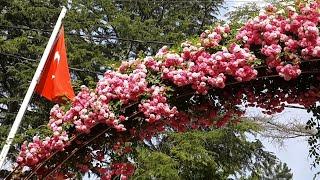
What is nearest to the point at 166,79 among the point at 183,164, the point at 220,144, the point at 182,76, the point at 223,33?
the point at 182,76

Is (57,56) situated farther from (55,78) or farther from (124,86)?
(124,86)

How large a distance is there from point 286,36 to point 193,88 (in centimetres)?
86

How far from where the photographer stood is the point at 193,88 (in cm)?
474

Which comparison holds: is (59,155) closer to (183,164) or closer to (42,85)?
(42,85)

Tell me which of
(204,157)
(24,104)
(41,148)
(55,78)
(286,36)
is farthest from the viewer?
(204,157)

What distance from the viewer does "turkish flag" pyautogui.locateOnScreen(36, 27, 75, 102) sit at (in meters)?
6.20

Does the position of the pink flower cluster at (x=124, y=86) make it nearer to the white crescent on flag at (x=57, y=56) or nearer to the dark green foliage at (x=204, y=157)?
the white crescent on flag at (x=57, y=56)

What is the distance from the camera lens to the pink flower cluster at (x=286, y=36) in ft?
14.7

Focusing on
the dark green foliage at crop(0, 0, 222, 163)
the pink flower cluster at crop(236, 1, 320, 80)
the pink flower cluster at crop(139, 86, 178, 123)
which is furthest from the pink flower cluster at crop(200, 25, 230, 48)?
the dark green foliage at crop(0, 0, 222, 163)

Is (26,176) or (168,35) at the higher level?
(26,176)

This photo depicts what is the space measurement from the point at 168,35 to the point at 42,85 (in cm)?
1131

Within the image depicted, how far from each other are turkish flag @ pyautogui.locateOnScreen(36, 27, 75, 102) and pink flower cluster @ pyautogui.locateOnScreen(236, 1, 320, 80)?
2.29m

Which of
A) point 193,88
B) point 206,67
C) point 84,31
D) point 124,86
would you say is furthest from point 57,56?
point 84,31

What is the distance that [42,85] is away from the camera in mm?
6418
